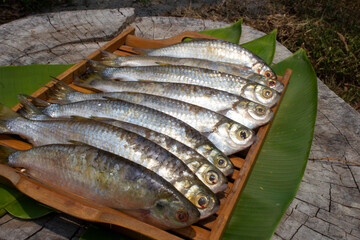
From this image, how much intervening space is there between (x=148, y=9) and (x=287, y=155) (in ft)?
18.4

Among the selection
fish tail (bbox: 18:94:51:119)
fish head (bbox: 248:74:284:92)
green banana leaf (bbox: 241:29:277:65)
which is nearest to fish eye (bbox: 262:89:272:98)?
fish head (bbox: 248:74:284:92)

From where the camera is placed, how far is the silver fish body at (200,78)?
2.85 meters

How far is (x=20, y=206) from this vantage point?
2014 mm

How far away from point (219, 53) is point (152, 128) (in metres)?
1.50

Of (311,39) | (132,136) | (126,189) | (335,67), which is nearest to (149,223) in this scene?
(126,189)

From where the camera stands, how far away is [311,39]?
6.00 metres

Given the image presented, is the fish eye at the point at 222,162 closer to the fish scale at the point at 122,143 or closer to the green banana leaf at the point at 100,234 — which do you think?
the fish scale at the point at 122,143

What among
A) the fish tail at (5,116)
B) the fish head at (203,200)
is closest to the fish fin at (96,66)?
the fish tail at (5,116)

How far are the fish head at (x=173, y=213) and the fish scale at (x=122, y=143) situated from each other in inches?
5.0

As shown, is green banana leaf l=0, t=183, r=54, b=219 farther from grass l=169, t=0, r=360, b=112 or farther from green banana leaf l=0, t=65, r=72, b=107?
grass l=169, t=0, r=360, b=112

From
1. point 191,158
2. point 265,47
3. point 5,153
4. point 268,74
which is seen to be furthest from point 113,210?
point 265,47

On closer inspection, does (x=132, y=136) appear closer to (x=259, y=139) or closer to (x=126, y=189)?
(x=126, y=189)

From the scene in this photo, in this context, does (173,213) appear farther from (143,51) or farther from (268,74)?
(143,51)

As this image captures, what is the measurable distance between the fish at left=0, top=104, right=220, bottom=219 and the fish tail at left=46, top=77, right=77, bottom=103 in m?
0.45
